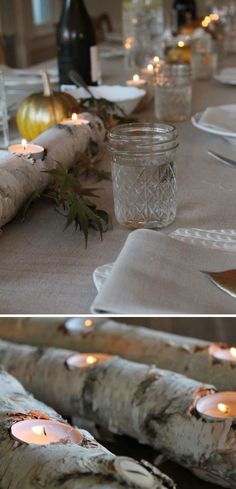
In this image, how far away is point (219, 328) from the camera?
56 cm

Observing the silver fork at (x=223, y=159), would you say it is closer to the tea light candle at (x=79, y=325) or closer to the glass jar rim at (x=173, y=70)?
the glass jar rim at (x=173, y=70)

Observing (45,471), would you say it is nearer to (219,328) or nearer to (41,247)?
(219,328)

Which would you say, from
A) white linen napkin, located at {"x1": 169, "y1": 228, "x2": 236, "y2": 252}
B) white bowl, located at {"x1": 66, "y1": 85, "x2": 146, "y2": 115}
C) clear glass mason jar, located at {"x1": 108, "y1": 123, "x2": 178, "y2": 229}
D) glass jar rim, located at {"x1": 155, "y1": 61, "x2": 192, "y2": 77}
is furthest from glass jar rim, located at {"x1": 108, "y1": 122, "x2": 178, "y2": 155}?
glass jar rim, located at {"x1": 155, "y1": 61, "x2": 192, "y2": 77}

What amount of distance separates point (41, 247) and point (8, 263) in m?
0.05

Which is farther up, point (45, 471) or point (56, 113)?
point (56, 113)

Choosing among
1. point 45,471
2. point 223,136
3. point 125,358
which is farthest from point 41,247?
point 223,136

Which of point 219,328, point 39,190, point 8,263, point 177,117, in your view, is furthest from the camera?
point 177,117

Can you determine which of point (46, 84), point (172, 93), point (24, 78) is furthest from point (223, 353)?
point (24, 78)

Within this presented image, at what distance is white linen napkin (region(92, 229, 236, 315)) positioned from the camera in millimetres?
538

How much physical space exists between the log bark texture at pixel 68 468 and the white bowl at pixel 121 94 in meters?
0.95

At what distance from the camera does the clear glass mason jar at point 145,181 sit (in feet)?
2.55

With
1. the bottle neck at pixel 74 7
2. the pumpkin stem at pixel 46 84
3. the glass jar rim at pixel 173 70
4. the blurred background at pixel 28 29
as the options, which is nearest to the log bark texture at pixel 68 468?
the pumpkin stem at pixel 46 84

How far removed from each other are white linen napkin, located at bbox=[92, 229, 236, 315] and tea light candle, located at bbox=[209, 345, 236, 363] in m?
0.04

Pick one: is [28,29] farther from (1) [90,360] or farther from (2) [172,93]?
(1) [90,360]
